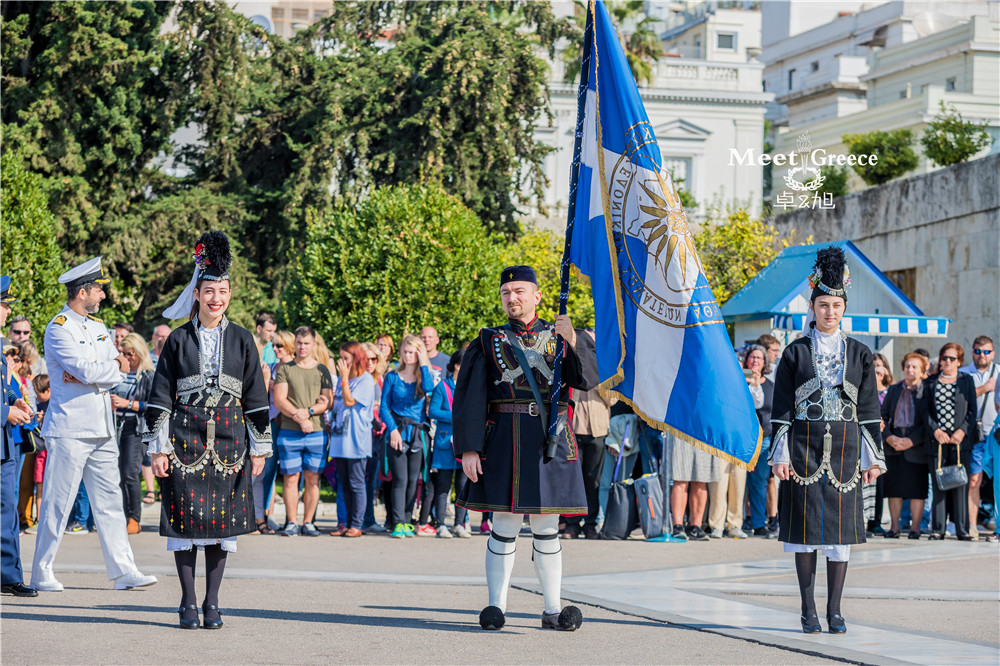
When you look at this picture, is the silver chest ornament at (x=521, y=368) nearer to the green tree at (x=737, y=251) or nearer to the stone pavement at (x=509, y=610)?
the stone pavement at (x=509, y=610)

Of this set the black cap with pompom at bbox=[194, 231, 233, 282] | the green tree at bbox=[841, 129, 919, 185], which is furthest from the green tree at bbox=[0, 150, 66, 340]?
the green tree at bbox=[841, 129, 919, 185]

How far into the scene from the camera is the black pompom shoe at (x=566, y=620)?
23.7ft

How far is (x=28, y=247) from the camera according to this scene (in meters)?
24.9

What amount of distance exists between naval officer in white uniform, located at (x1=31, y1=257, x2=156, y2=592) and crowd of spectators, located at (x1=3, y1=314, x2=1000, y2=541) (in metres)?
4.04

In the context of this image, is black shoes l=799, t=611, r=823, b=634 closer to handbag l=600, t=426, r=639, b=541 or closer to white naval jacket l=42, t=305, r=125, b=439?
white naval jacket l=42, t=305, r=125, b=439

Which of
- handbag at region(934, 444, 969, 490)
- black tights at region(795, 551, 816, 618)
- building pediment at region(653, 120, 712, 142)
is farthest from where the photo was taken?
building pediment at region(653, 120, 712, 142)

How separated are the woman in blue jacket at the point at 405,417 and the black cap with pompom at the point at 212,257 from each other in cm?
593

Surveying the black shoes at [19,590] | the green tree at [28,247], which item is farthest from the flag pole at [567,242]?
the green tree at [28,247]

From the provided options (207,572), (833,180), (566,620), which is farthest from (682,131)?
(207,572)

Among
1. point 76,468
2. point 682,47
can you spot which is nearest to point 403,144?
point 76,468

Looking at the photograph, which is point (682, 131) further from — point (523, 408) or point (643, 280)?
point (523, 408)

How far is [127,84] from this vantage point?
98.1ft

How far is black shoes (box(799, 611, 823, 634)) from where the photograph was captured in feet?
24.1

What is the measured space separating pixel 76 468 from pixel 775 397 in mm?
4562
